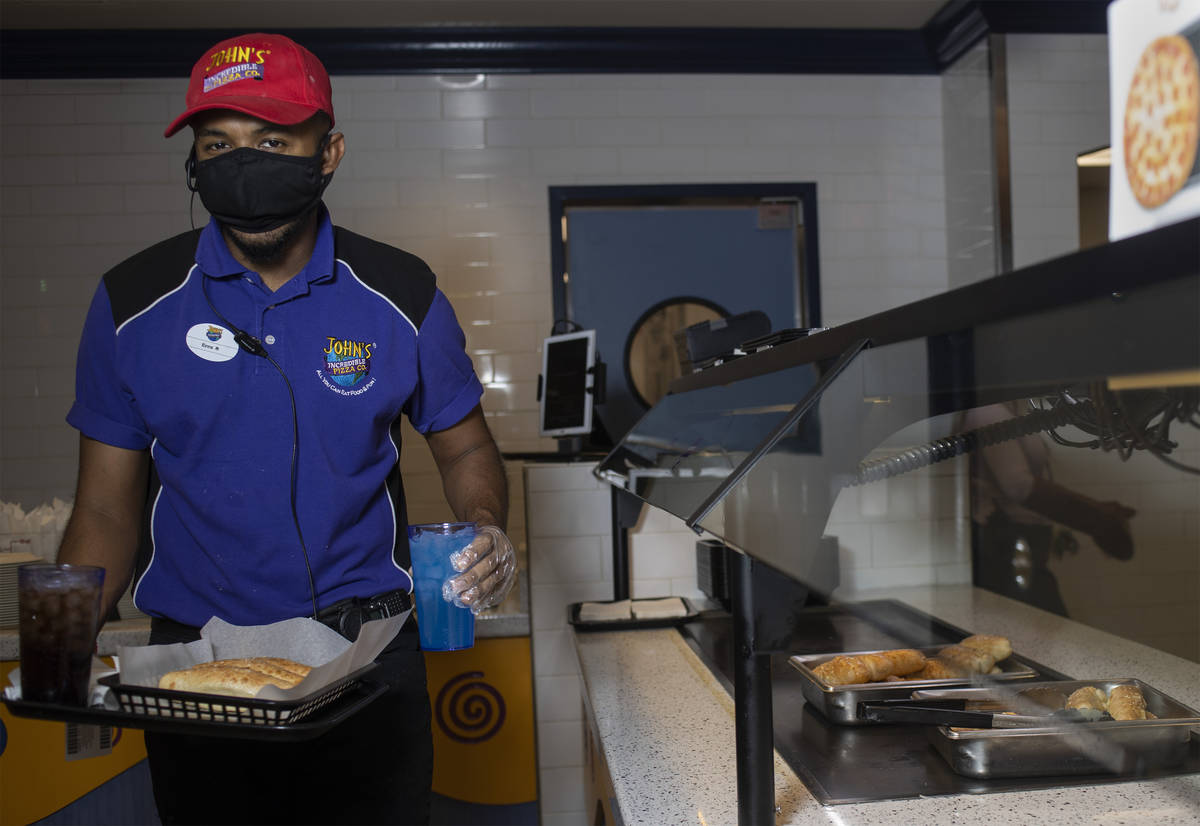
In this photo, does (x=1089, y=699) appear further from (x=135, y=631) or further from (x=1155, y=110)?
(x=135, y=631)

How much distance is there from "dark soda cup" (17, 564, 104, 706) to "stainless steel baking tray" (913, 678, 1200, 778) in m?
1.01

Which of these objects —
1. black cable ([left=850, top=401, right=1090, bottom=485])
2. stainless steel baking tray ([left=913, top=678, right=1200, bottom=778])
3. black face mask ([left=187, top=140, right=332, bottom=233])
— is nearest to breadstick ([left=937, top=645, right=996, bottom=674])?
stainless steel baking tray ([left=913, top=678, right=1200, bottom=778])

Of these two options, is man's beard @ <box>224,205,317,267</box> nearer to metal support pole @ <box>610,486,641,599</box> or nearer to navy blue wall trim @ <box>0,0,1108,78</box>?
metal support pole @ <box>610,486,641,599</box>

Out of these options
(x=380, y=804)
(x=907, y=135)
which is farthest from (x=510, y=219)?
(x=380, y=804)

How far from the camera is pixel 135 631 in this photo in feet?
8.05

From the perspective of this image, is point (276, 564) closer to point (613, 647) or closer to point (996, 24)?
point (613, 647)

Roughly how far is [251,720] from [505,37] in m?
3.64

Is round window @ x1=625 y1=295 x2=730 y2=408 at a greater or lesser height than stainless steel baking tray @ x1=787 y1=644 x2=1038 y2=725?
greater

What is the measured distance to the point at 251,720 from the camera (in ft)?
3.27

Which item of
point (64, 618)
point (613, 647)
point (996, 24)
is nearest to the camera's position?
point (64, 618)

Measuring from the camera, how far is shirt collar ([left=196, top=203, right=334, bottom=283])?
1561 mm

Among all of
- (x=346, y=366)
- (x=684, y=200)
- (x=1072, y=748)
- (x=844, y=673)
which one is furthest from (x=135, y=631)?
(x=684, y=200)

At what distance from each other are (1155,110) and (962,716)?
3.10 ft

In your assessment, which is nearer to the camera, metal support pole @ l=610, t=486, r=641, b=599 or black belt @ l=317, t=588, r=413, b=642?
black belt @ l=317, t=588, r=413, b=642
